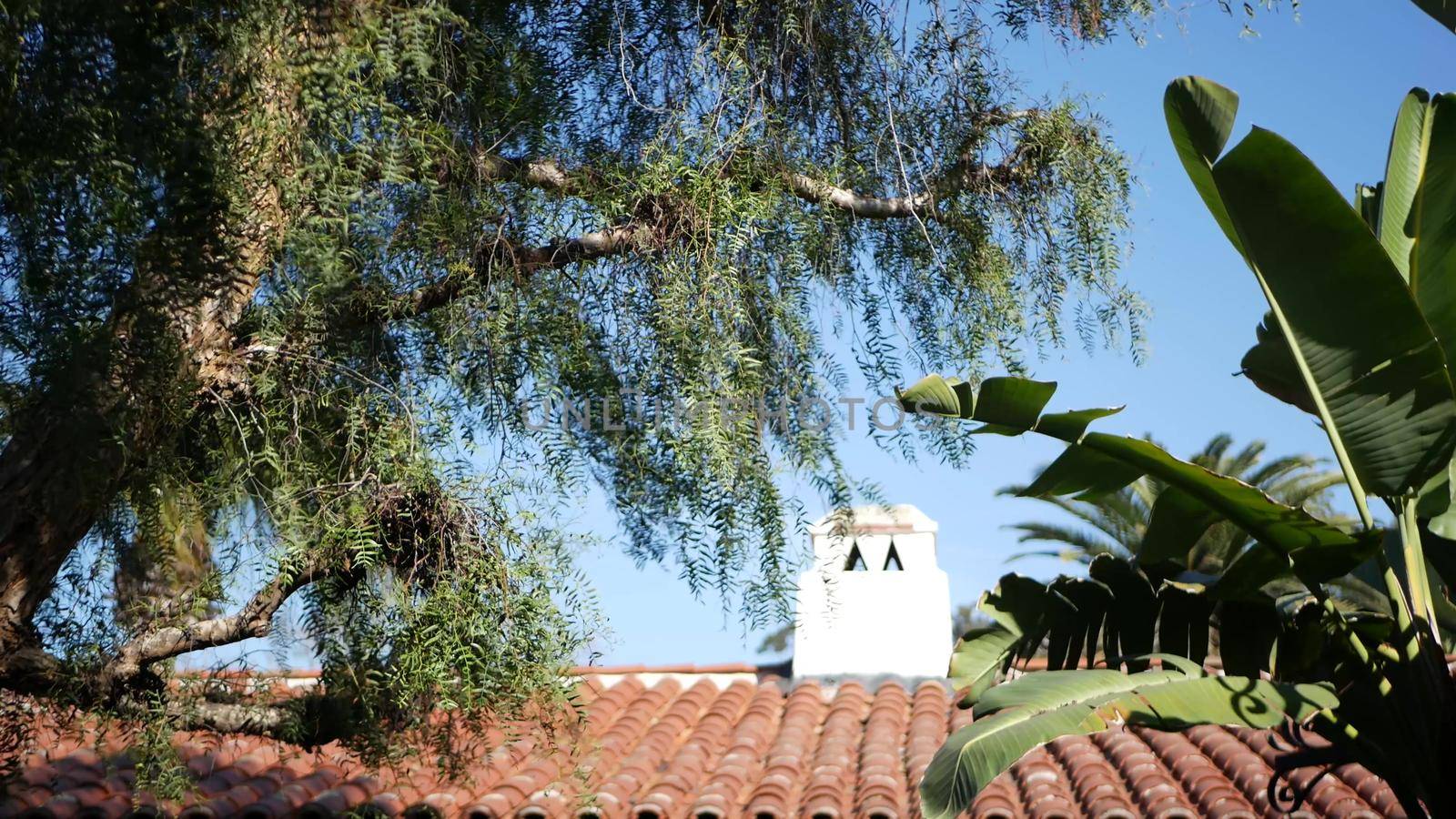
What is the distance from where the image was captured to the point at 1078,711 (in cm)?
313

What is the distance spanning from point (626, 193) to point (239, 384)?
132 centimetres

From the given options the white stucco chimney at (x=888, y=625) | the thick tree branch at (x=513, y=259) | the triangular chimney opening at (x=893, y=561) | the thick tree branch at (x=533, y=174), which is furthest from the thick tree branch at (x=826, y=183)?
the triangular chimney opening at (x=893, y=561)

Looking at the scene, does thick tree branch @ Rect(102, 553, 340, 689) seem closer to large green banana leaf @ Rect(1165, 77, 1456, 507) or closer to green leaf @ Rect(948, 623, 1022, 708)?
green leaf @ Rect(948, 623, 1022, 708)

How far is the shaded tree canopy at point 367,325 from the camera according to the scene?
11.0 ft

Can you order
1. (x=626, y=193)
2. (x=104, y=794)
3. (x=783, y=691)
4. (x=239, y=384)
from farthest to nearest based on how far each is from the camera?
1. (x=783, y=691)
2. (x=104, y=794)
3. (x=626, y=193)
4. (x=239, y=384)

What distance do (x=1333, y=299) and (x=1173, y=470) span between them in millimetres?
617

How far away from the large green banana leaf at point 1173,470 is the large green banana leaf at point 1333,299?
160 millimetres

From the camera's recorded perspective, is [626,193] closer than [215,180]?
No

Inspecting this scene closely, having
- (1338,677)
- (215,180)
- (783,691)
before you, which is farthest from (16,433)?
(783,691)

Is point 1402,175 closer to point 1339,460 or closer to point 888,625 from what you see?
point 1339,460

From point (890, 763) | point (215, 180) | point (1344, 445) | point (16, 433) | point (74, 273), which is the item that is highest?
point (215, 180)

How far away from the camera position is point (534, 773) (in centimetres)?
660

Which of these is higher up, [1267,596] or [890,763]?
[1267,596]

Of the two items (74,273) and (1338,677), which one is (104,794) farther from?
(1338,677)
